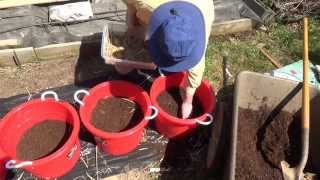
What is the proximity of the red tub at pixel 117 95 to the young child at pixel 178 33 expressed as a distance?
1.39ft

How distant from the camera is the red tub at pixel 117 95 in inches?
110

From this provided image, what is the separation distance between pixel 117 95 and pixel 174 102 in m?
0.45

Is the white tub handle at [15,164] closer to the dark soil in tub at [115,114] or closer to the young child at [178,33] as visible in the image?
the dark soil in tub at [115,114]

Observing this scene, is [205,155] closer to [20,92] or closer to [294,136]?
[294,136]

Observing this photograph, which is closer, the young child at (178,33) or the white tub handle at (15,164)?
the young child at (178,33)

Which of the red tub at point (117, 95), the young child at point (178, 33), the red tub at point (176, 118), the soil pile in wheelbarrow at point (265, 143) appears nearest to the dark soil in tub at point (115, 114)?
the red tub at point (117, 95)

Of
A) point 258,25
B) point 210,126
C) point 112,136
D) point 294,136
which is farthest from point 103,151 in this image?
point 258,25

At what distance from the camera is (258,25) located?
387 cm

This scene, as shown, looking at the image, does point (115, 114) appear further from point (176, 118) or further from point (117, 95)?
point (176, 118)

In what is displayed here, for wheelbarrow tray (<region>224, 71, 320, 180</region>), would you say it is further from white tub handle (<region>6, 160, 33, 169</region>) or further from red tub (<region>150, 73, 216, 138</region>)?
white tub handle (<region>6, 160, 33, 169</region>)

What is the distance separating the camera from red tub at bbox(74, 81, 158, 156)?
2.79 meters

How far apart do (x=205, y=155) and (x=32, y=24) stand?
6.47 ft

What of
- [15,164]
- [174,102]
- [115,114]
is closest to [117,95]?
[115,114]

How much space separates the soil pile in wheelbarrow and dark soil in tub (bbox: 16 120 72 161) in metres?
A: 1.26
